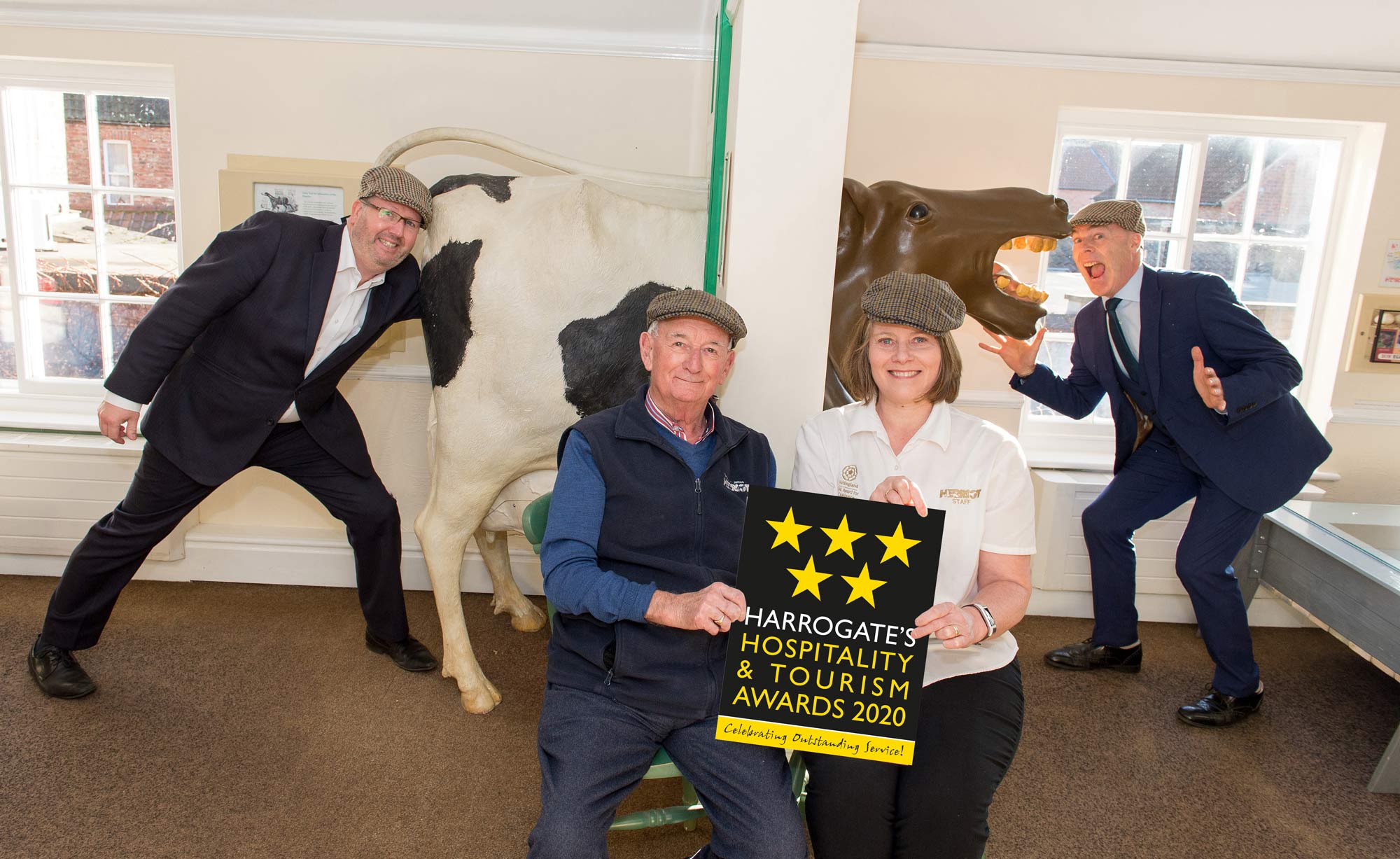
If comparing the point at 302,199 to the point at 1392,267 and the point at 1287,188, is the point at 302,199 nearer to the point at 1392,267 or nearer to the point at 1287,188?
the point at 1287,188

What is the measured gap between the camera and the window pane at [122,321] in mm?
3502

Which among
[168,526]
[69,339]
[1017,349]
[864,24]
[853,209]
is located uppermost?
[864,24]

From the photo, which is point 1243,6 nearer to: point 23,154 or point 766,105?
point 766,105

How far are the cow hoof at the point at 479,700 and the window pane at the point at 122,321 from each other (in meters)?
2.14

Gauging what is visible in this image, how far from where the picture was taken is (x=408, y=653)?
111 inches

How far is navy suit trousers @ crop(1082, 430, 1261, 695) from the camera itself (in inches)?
106

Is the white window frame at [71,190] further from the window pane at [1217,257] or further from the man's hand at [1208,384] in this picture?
the window pane at [1217,257]

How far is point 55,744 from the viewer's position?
7.55 feet

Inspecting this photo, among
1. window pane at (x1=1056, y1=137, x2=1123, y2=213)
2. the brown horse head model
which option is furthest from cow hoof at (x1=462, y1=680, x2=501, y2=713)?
window pane at (x1=1056, y1=137, x2=1123, y2=213)

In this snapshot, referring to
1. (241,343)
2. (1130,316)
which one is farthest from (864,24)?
(241,343)

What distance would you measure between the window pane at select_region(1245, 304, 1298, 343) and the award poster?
10.3 feet

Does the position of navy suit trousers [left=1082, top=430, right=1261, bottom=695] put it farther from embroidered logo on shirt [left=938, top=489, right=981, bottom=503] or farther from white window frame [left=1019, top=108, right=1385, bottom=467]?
embroidered logo on shirt [left=938, top=489, right=981, bottom=503]

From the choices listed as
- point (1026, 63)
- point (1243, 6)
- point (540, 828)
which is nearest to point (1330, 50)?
point (1243, 6)

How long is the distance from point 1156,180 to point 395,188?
3041mm
